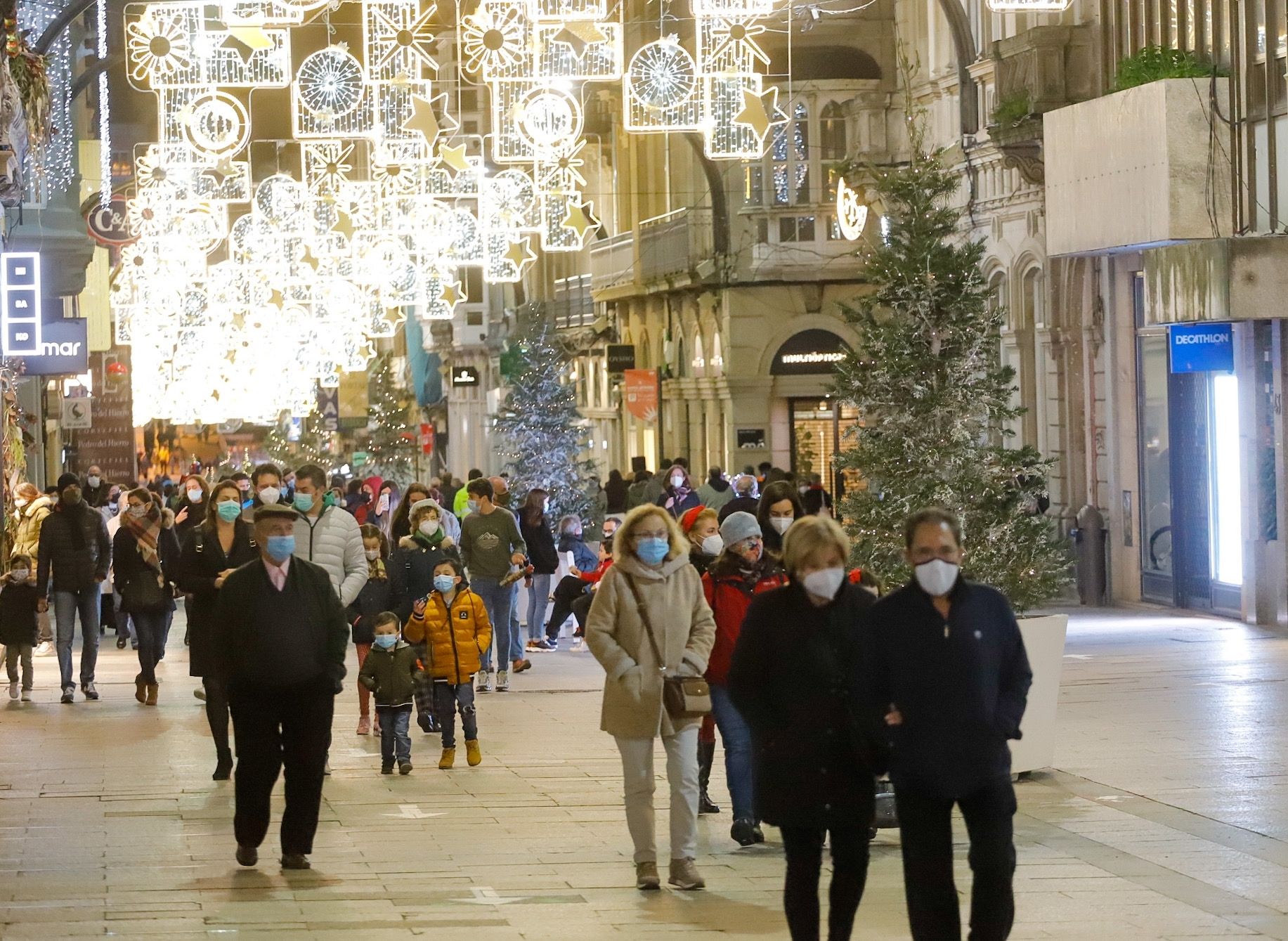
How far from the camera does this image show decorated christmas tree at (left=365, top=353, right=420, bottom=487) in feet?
229

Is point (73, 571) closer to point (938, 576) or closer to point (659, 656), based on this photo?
point (659, 656)

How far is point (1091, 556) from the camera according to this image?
2931 centimetres

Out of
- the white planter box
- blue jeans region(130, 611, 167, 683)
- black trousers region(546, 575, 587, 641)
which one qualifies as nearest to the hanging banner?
black trousers region(546, 575, 587, 641)

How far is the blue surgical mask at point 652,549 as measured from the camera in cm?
1094

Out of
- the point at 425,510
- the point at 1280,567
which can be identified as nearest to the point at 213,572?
the point at 425,510

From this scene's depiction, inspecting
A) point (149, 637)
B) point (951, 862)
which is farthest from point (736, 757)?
point (149, 637)

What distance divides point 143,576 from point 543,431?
816 inches

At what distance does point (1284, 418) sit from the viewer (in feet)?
82.7

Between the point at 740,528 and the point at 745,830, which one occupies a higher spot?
the point at 740,528

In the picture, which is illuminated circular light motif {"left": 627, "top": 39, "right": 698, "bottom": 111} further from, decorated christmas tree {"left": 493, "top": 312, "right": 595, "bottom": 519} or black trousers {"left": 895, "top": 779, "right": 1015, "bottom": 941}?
black trousers {"left": 895, "top": 779, "right": 1015, "bottom": 941}

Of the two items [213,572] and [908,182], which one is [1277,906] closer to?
[908,182]

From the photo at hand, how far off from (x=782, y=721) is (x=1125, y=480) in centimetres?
2141

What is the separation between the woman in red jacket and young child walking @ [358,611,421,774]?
3.58m

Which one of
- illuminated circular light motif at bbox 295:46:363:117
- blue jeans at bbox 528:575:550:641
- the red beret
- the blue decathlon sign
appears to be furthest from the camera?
the blue decathlon sign
